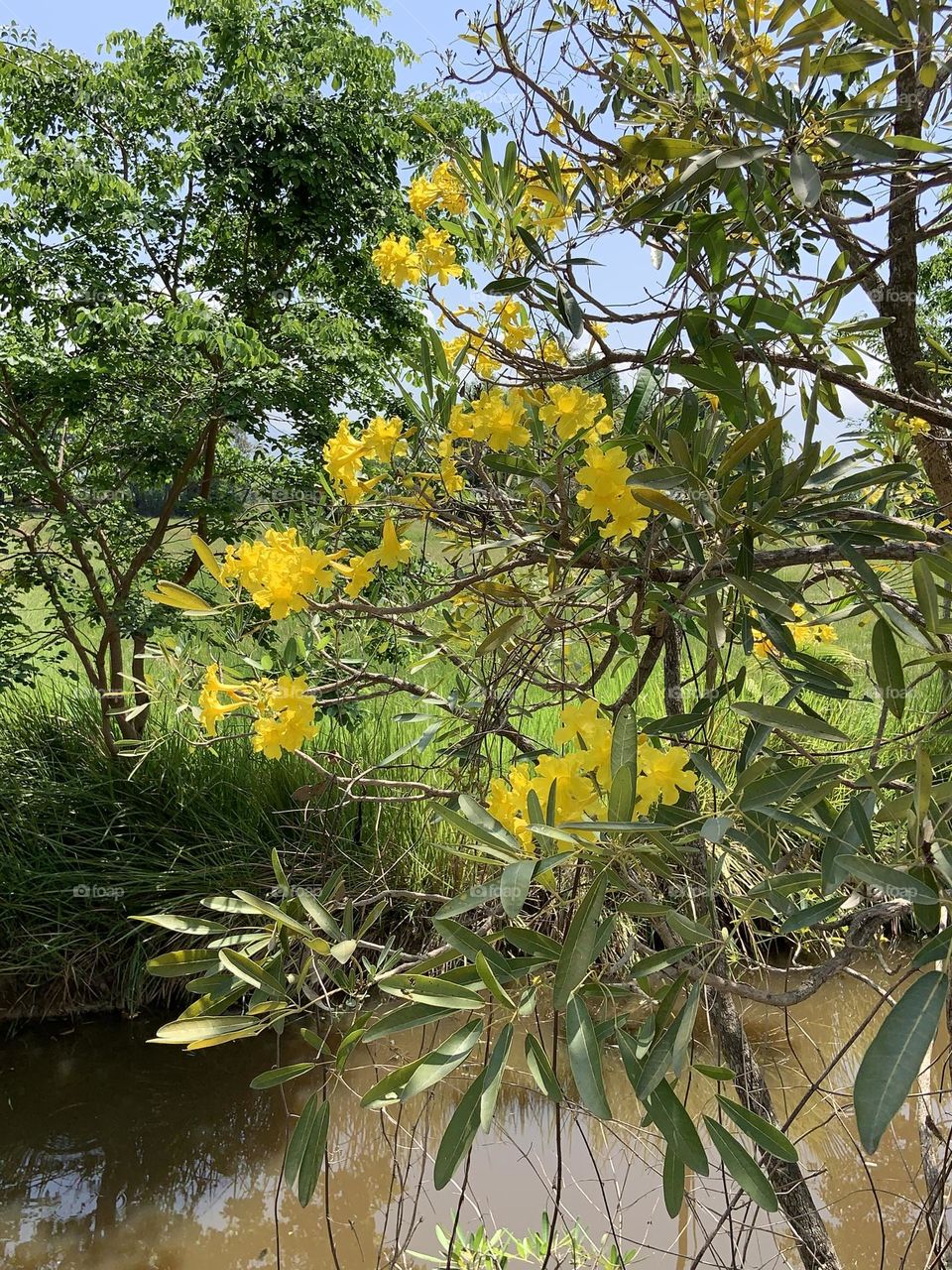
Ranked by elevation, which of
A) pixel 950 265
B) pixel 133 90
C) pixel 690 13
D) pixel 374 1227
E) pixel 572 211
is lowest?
pixel 374 1227

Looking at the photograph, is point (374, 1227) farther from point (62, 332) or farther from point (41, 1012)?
point (62, 332)

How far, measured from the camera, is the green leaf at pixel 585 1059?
0.48m

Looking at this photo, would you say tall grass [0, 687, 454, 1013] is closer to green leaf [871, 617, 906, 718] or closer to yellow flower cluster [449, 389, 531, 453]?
yellow flower cluster [449, 389, 531, 453]

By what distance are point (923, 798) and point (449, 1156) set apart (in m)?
0.33

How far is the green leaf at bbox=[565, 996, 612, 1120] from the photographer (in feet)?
1.56

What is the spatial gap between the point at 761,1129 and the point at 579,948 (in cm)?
19

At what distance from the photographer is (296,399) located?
108 inches

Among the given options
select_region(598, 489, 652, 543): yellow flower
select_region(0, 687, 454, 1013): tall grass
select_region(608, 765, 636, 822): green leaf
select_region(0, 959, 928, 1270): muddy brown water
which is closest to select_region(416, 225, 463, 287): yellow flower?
select_region(598, 489, 652, 543): yellow flower

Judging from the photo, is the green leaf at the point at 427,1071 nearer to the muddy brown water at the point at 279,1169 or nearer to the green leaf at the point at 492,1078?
the green leaf at the point at 492,1078

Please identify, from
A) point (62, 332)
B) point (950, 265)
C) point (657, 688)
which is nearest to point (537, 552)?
point (62, 332)

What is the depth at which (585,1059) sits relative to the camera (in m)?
0.48

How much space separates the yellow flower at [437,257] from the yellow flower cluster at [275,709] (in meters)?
0.57

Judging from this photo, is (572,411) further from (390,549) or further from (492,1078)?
(492,1078)

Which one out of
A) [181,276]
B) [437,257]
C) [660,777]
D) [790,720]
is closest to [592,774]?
[660,777]
